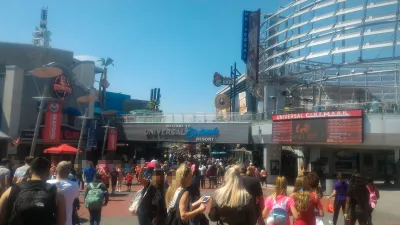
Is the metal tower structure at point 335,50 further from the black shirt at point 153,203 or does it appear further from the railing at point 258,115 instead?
the black shirt at point 153,203

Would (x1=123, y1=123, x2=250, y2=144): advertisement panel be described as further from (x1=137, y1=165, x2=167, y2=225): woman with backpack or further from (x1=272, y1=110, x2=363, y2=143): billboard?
(x1=137, y1=165, x2=167, y2=225): woman with backpack

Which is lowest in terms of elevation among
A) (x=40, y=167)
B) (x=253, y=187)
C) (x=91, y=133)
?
(x=253, y=187)

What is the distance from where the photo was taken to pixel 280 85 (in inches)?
1403

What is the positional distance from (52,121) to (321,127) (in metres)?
17.5

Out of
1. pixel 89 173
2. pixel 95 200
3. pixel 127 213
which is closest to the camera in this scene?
pixel 95 200

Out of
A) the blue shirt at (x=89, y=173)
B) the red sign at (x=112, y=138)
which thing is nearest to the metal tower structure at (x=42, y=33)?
the red sign at (x=112, y=138)

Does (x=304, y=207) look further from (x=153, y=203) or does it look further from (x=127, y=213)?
(x=127, y=213)

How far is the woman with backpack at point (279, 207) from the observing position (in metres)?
6.27

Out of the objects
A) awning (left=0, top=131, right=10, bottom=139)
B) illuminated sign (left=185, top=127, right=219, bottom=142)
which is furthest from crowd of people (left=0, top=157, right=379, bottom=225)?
illuminated sign (left=185, top=127, right=219, bottom=142)

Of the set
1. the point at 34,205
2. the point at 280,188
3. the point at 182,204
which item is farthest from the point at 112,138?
the point at 34,205

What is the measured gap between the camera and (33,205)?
3.93 m

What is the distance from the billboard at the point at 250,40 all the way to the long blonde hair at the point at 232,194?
97.1 feet

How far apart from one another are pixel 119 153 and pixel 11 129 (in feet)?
47.1

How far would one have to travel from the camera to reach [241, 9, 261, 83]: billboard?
34.5m
